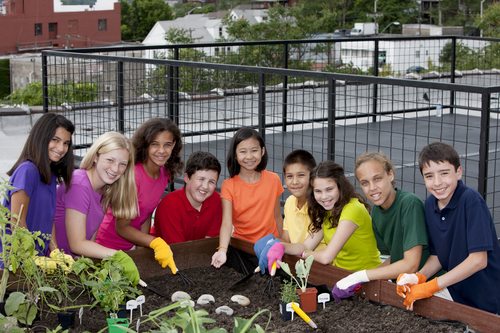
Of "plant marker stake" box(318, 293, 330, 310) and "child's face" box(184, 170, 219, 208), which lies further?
"child's face" box(184, 170, 219, 208)

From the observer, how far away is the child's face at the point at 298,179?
3.92 metres

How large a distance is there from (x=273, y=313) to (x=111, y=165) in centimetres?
106

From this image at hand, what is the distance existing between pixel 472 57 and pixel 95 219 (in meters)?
7.64

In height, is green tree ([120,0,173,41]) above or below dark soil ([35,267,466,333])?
above

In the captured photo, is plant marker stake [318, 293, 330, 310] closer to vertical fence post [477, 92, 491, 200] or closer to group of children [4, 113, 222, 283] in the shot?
group of children [4, 113, 222, 283]

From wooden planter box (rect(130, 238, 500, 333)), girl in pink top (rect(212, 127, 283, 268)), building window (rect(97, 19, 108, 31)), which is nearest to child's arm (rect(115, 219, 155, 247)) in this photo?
wooden planter box (rect(130, 238, 500, 333))

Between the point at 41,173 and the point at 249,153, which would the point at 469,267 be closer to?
the point at 249,153

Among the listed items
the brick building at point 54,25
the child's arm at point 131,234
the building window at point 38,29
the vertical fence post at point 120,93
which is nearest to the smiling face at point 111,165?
the child's arm at point 131,234

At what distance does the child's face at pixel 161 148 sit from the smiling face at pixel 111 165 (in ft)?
1.17

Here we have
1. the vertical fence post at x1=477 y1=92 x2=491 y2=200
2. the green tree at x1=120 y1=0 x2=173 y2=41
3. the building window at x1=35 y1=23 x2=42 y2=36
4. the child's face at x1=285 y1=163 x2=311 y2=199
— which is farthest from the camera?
the green tree at x1=120 y1=0 x2=173 y2=41

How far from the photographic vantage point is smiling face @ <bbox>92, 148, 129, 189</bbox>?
3.72 m

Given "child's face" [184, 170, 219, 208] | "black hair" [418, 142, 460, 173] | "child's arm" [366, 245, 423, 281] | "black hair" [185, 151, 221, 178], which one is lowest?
"child's arm" [366, 245, 423, 281]

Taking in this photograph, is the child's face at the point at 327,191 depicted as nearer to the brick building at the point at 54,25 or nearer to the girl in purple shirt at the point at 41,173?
the girl in purple shirt at the point at 41,173

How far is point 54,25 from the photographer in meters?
55.8
